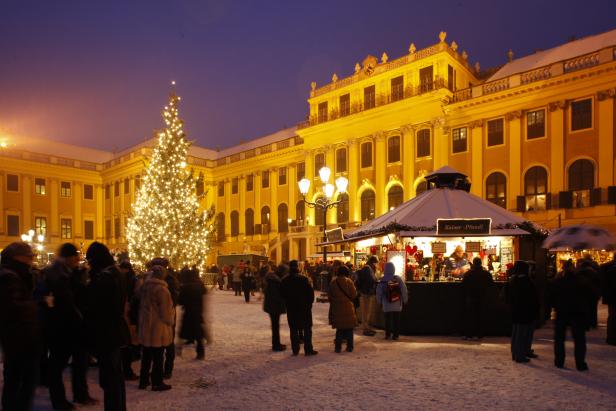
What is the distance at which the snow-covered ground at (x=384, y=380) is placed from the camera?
5918 mm

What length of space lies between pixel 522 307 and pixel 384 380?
9.03ft

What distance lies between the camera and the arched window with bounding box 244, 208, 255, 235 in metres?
47.1

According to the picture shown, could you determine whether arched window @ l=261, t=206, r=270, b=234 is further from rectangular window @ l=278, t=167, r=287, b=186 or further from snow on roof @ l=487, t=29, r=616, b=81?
snow on roof @ l=487, t=29, r=616, b=81

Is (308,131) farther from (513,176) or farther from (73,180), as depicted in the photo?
(73,180)

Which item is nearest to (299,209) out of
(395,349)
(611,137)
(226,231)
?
(226,231)

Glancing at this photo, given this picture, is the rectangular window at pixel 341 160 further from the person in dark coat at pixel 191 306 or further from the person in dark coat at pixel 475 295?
the person in dark coat at pixel 191 306

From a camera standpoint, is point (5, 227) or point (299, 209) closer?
point (299, 209)

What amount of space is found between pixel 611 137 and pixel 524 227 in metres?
16.9

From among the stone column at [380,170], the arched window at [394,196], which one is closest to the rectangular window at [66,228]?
the stone column at [380,170]

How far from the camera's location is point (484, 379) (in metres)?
7.03

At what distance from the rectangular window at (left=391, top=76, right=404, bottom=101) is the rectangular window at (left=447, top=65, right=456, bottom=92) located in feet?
10.4

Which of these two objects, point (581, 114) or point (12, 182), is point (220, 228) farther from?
point (581, 114)

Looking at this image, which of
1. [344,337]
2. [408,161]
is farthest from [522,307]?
[408,161]

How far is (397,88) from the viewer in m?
34.1
